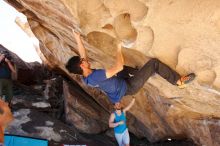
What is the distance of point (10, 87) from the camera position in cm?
843

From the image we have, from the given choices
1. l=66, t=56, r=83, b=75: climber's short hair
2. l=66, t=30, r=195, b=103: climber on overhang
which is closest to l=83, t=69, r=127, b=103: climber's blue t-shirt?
l=66, t=30, r=195, b=103: climber on overhang

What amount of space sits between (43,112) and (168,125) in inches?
121

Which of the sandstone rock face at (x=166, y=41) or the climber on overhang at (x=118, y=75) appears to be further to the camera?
the climber on overhang at (x=118, y=75)

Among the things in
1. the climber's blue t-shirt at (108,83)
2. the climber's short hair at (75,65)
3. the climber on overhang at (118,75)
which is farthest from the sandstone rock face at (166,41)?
the climber's short hair at (75,65)

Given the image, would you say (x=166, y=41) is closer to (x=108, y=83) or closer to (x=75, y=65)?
(x=108, y=83)

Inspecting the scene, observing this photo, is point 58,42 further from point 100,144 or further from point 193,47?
point 193,47

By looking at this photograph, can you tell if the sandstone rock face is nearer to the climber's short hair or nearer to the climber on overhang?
the climber on overhang

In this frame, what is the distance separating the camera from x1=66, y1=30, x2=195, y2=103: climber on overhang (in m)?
4.89

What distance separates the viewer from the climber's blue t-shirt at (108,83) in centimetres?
493

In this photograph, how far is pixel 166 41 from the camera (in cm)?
487

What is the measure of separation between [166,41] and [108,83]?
0.94 meters

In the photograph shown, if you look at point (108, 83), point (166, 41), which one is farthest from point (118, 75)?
point (166, 41)

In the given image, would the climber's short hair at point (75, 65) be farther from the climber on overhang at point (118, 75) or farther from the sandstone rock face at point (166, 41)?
the sandstone rock face at point (166, 41)

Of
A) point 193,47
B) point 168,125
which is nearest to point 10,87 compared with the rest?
point 168,125
